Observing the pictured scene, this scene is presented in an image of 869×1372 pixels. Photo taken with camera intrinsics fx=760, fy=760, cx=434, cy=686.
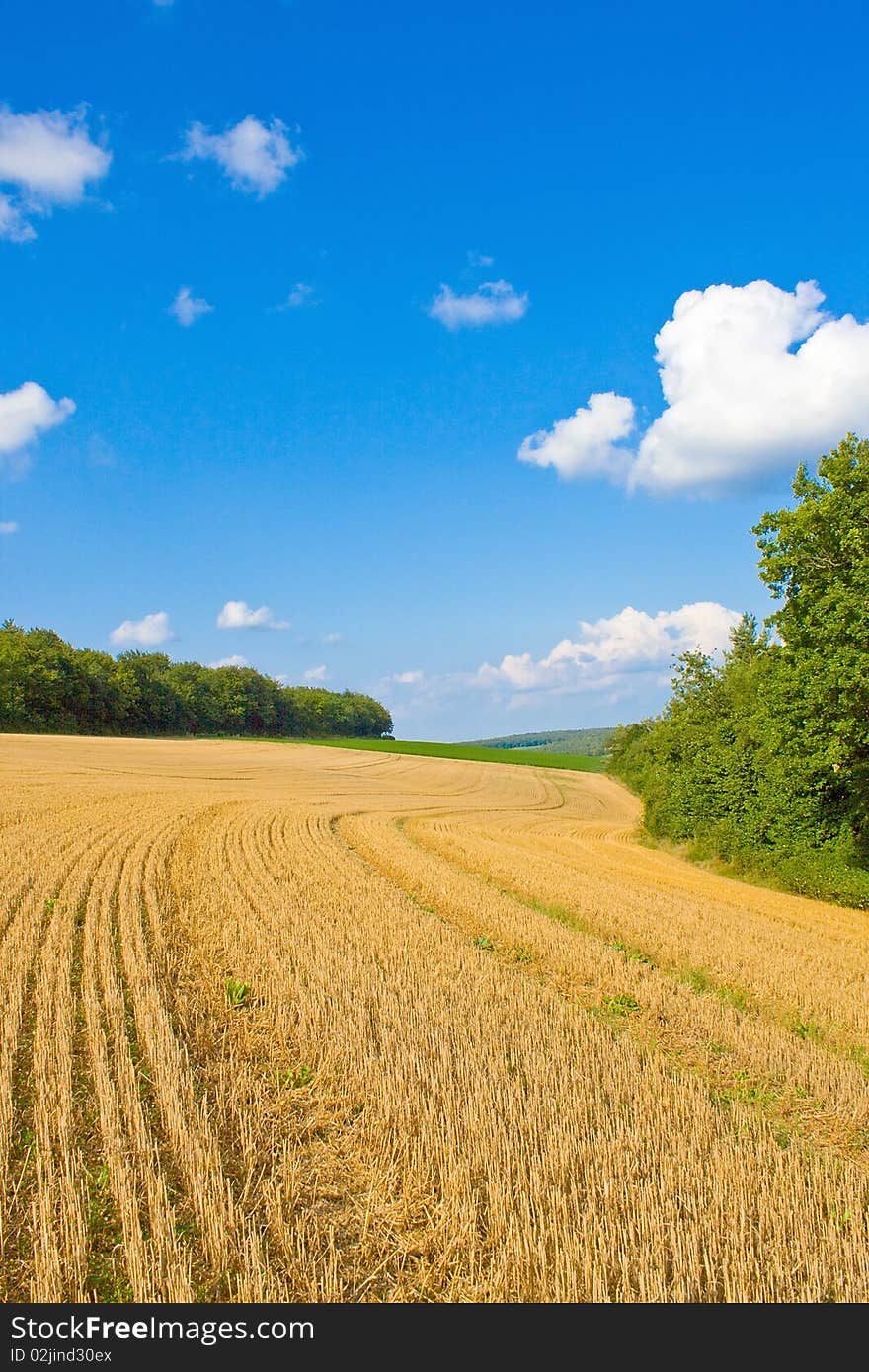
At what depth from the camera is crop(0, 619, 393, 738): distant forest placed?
87875mm

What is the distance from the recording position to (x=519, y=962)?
12.1 metres

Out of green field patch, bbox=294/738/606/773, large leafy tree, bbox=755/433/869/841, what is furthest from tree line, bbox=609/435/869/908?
green field patch, bbox=294/738/606/773

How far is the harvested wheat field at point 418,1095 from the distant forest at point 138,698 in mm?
80282

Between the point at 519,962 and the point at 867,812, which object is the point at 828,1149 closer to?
the point at 519,962

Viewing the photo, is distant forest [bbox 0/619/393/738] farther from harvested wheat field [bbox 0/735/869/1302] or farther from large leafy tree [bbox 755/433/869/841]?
large leafy tree [bbox 755/433/869/841]

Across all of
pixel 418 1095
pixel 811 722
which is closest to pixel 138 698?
pixel 811 722

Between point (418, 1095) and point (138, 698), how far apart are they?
350ft

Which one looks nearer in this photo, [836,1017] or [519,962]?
[836,1017]

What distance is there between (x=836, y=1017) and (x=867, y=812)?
531 inches

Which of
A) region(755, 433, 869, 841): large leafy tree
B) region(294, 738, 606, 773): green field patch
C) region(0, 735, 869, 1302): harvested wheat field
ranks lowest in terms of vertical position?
region(294, 738, 606, 773): green field patch

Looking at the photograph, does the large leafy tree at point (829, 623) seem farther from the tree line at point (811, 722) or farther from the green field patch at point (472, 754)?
the green field patch at point (472, 754)

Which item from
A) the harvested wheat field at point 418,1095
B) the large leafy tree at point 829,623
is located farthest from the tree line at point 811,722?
the harvested wheat field at point 418,1095

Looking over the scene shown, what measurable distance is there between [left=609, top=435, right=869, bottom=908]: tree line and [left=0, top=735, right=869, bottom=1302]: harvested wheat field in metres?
6.29
